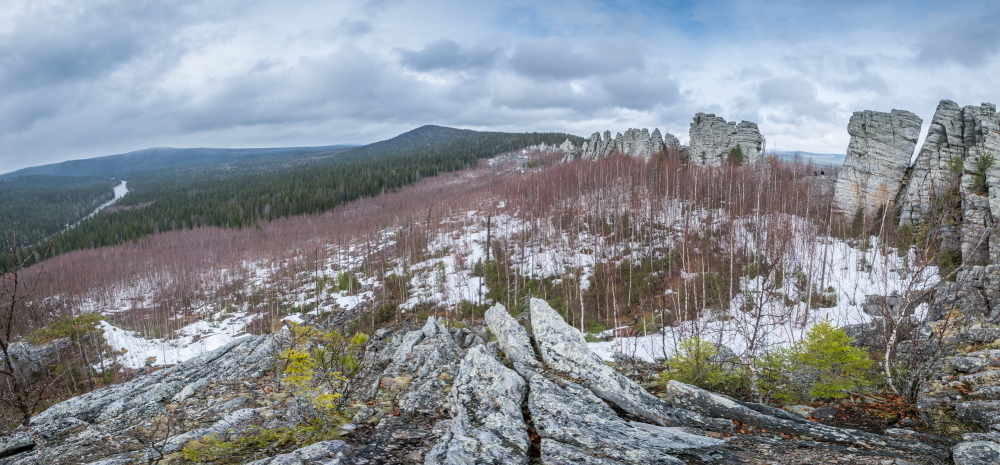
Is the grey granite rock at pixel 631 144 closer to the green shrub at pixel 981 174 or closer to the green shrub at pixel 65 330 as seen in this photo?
the green shrub at pixel 981 174

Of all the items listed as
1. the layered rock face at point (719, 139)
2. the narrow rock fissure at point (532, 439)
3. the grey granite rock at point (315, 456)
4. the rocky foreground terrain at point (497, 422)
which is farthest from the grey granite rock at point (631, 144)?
the grey granite rock at point (315, 456)

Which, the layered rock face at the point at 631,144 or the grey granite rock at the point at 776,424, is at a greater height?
the layered rock face at the point at 631,144

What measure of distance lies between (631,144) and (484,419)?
7632 cm

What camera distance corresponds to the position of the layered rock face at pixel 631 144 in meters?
72.7

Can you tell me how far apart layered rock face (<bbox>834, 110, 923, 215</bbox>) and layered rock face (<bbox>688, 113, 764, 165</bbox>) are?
15806 mm

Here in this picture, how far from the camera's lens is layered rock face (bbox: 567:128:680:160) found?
72.7 m

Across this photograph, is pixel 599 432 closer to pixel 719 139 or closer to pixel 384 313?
pixel 384 313

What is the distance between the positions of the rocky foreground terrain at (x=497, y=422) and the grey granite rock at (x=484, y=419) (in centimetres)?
3

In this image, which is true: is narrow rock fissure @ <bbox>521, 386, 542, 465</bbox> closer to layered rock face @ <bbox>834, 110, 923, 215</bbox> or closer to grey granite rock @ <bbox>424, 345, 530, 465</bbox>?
grey granite rock @ <bbox>424, 345, 530, 465</bbox>

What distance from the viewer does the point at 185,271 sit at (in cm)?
8306

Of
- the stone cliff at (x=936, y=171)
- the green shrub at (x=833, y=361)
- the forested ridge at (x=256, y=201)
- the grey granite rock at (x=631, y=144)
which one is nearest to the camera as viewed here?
the green shrub at (x=833, y=361)

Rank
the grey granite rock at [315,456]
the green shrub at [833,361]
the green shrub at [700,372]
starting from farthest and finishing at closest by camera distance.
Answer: the green shrub at [700,372] < the green shrub at [833,361] < the grey granite rock at [315,456]

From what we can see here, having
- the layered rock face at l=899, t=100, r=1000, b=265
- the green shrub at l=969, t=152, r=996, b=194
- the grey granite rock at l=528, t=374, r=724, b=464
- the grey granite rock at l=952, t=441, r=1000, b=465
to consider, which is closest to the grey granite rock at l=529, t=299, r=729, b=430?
the grey granite rock at l=528, t=374, r=724, b=464

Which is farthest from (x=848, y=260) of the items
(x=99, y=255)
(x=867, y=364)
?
(x=99, y=255)
